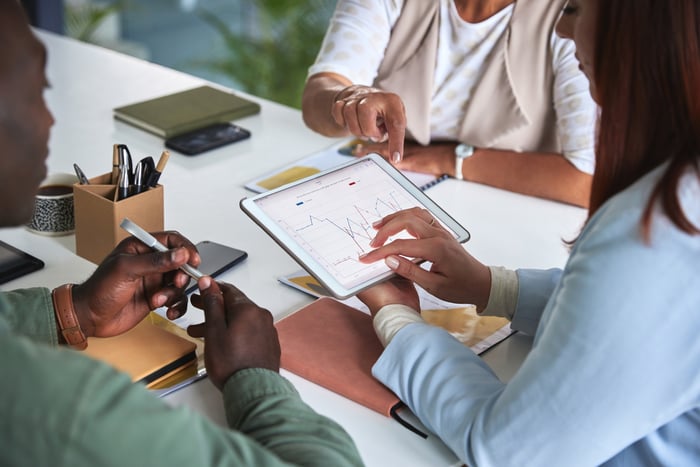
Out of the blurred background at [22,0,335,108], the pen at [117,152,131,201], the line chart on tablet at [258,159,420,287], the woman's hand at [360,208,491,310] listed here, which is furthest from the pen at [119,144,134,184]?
the blurred background at [22,0,335,108]

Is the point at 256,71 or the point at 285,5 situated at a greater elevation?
the point at 285,5

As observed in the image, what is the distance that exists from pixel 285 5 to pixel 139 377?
137 inches

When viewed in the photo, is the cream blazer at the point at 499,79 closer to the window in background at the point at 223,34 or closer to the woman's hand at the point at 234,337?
the woman's hand at the point at 234,337

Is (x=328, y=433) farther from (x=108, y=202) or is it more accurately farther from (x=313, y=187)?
(x=108, y=202)

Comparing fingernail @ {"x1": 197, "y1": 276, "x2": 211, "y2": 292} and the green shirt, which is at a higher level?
the green shirt

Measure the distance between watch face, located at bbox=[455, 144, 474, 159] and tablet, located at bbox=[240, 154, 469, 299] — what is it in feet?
1.44

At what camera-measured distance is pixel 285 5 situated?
425 centimetres

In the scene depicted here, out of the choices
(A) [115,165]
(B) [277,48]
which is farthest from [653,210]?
(B) [277,48]

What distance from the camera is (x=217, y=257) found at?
54.3 inches

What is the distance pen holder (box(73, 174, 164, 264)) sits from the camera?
4.30ft

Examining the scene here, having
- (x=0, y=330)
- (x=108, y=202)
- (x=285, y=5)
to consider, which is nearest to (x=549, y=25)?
(x=108, y=202)

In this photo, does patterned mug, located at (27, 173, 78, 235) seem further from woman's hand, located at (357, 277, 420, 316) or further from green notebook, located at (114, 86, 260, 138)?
woman's hand, located at (357, 277, 420, 316)

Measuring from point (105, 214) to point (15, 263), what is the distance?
166 mm

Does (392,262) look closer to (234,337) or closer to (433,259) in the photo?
(433,259)
